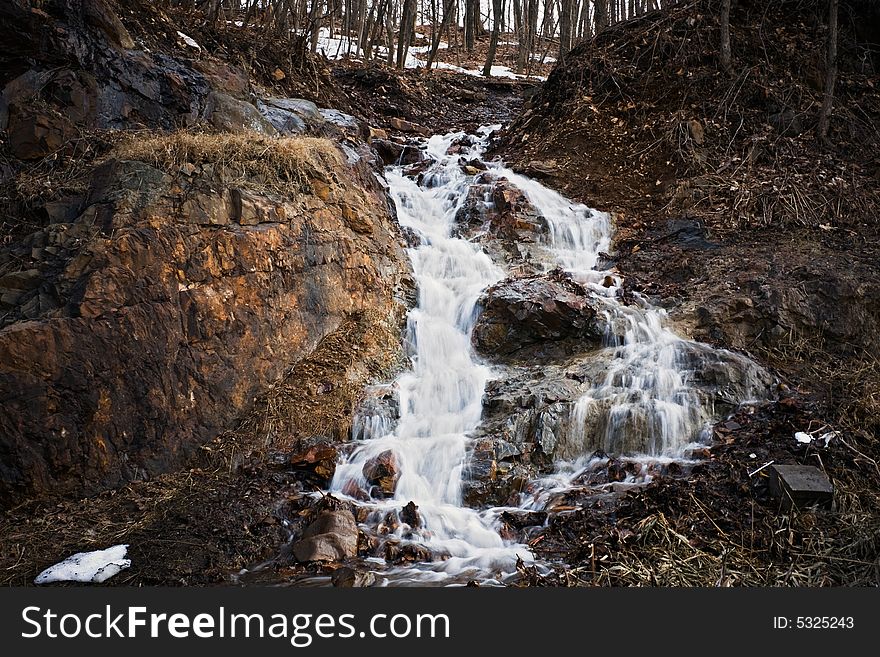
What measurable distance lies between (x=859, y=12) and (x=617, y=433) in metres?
10.7

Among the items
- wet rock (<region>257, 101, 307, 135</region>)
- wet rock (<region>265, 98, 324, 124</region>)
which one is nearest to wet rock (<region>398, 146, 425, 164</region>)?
wet rock (<region>265, 98, 324, 124</region>)

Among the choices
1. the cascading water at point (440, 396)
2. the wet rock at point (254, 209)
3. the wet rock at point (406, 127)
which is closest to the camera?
the cascading water at point (440, 396)

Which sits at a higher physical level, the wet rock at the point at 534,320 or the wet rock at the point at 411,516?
the wet rock at the point at 534,320

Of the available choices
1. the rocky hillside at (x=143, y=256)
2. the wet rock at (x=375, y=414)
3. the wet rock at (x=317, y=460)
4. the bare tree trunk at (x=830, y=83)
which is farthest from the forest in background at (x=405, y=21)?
the wet rock at (x=317, y=460)

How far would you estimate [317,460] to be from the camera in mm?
6332

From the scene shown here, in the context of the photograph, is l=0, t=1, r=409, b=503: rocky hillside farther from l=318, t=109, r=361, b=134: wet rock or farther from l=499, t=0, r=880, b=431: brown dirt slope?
l=499, t=0, r=880, b=431: brown dirt slope

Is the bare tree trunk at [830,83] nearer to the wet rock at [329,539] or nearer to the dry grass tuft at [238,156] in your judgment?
the dry grass tuft at [238,156]

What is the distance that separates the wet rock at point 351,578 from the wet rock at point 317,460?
4.75ft

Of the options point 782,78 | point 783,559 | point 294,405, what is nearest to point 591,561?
point 783,559

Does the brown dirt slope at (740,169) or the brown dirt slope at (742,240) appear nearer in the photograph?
the brown dirt slope at (742,240)

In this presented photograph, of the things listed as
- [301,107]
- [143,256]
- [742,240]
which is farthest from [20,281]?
[742,240]

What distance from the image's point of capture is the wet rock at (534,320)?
26.1ft

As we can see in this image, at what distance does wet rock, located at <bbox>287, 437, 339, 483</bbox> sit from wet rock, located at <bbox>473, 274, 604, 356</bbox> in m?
2.57

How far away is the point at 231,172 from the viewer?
7691 millimetres
